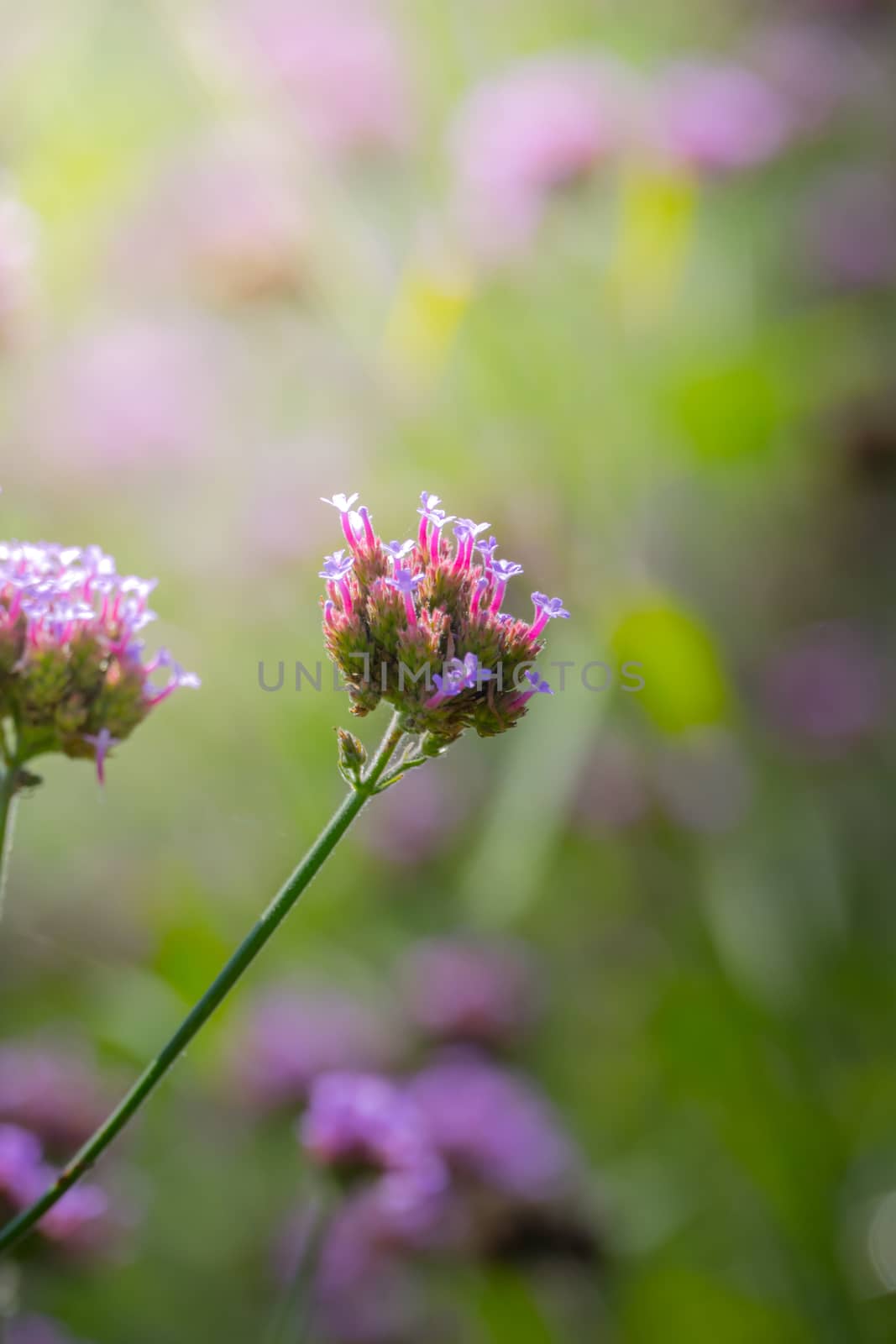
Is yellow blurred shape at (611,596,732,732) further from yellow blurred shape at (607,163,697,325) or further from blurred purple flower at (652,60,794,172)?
blurred purple flower at (652,60,794,172)

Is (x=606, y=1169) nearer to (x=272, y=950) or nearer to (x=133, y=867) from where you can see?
(x=272, y=950)

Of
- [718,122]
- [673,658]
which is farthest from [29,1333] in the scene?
[718,122]

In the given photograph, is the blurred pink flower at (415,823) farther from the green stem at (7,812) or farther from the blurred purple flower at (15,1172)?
the green stem at (7,812)

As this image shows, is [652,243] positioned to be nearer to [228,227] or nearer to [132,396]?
[228,227]

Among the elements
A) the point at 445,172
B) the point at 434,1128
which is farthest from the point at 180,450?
the point at 434,1128

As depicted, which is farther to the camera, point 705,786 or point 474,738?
point 474,738
